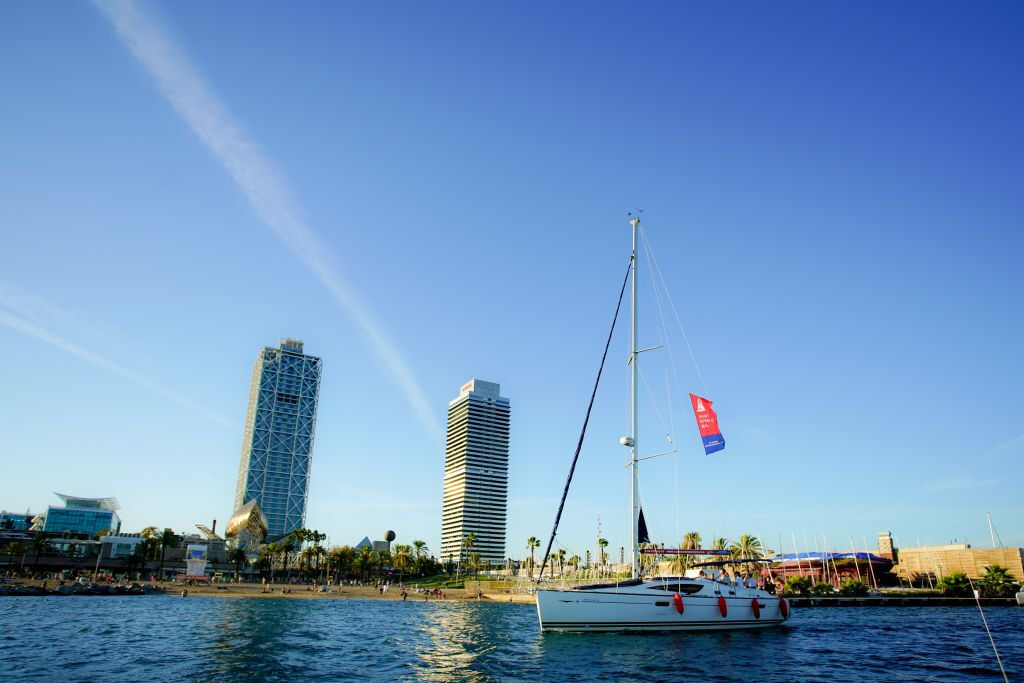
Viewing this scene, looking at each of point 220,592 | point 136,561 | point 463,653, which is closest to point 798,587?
point 463,653

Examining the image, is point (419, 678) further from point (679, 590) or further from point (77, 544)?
point (77, 544)

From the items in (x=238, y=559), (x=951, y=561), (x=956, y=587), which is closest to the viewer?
(x=956, y=587)

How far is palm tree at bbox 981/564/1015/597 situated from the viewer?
325 feet

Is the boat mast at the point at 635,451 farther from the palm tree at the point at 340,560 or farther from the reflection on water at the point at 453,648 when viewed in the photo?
the palm tree at the point at 340,560

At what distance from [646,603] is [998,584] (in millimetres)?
100834

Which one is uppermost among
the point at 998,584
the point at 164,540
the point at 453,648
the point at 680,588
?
the point at 164,540

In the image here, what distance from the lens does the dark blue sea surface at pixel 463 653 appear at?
24.5m

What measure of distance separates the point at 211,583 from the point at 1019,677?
366 ft

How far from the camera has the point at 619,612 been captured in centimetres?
3378

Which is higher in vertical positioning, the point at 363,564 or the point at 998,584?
the point at 363,564

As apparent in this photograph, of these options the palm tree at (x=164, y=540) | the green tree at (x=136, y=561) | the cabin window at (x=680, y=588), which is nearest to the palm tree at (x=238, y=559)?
the palm tree at (x=164, y=540)

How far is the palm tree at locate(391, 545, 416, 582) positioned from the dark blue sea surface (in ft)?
353

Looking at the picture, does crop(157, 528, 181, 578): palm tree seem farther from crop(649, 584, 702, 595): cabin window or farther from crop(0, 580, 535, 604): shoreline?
crop(649, 584, 702, 595): cabin window

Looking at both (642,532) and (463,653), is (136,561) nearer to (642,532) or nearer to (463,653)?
(463,653)
